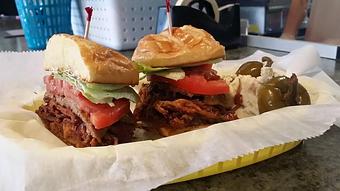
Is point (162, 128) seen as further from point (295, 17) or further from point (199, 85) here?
point (295, 17)

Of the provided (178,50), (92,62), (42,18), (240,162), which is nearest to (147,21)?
(42,18)

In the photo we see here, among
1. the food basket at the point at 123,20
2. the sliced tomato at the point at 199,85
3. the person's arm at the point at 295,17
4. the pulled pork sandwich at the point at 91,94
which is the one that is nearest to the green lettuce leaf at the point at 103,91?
the pulled pork sandwich at the point at 91,94

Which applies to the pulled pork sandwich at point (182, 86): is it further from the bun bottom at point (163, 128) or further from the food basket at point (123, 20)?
the food basket at point (123, 20)

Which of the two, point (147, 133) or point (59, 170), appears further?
point (147, 133)

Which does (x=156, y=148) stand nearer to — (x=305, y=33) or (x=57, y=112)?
(x=57, y=112)

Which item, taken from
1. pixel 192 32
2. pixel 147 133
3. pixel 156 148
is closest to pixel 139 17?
pixel 192 32

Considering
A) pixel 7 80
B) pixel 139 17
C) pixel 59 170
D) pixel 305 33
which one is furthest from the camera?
pixel 305 33

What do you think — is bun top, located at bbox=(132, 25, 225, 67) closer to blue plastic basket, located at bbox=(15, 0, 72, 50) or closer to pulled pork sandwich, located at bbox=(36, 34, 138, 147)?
pulled pork sandwich, located at bbox=(36, 34, 138, 147)
